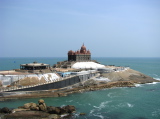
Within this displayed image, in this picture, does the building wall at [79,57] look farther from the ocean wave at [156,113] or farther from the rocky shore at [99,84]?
the ocean wave at [156,113]

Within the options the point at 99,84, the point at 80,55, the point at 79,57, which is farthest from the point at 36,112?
the point at 80,55

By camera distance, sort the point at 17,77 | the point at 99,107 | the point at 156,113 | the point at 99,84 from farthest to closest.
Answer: the point at 99,84 < the point at 17,77 < the point at 99,107 < the point at 156,113

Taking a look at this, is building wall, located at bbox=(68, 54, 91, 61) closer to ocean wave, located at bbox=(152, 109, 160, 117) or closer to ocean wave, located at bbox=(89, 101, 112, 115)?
ocean wave, located at bbox=(89, 101, 112, 115)

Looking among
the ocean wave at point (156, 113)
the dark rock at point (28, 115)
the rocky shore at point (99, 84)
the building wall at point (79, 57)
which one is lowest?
the ocean wave at point (156, 113)

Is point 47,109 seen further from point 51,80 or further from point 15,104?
point 51,80

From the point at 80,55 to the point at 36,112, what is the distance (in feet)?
174

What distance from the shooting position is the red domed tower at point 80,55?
277 ft

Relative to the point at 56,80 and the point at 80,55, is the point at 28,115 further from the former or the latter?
the point at 80,55

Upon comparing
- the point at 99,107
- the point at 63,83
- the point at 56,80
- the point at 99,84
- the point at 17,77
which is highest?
the point at 17,77

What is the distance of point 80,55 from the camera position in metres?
85.1

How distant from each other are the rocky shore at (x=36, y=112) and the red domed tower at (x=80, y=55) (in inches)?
1942

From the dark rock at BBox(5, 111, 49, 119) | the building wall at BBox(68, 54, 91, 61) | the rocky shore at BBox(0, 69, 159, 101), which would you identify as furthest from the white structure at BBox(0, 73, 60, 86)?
the building wall at BBox(68, 54, 91, 61)

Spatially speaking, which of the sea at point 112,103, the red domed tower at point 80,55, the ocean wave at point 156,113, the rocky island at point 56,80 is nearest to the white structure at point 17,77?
the rocky island at point 56,80

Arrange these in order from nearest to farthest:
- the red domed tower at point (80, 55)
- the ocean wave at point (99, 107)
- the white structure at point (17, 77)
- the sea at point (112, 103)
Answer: the sea at point (112, 103), the ocean wave at point (99, 107), the white structure at point (17, 77), the red domed tower at point (80, 55)
